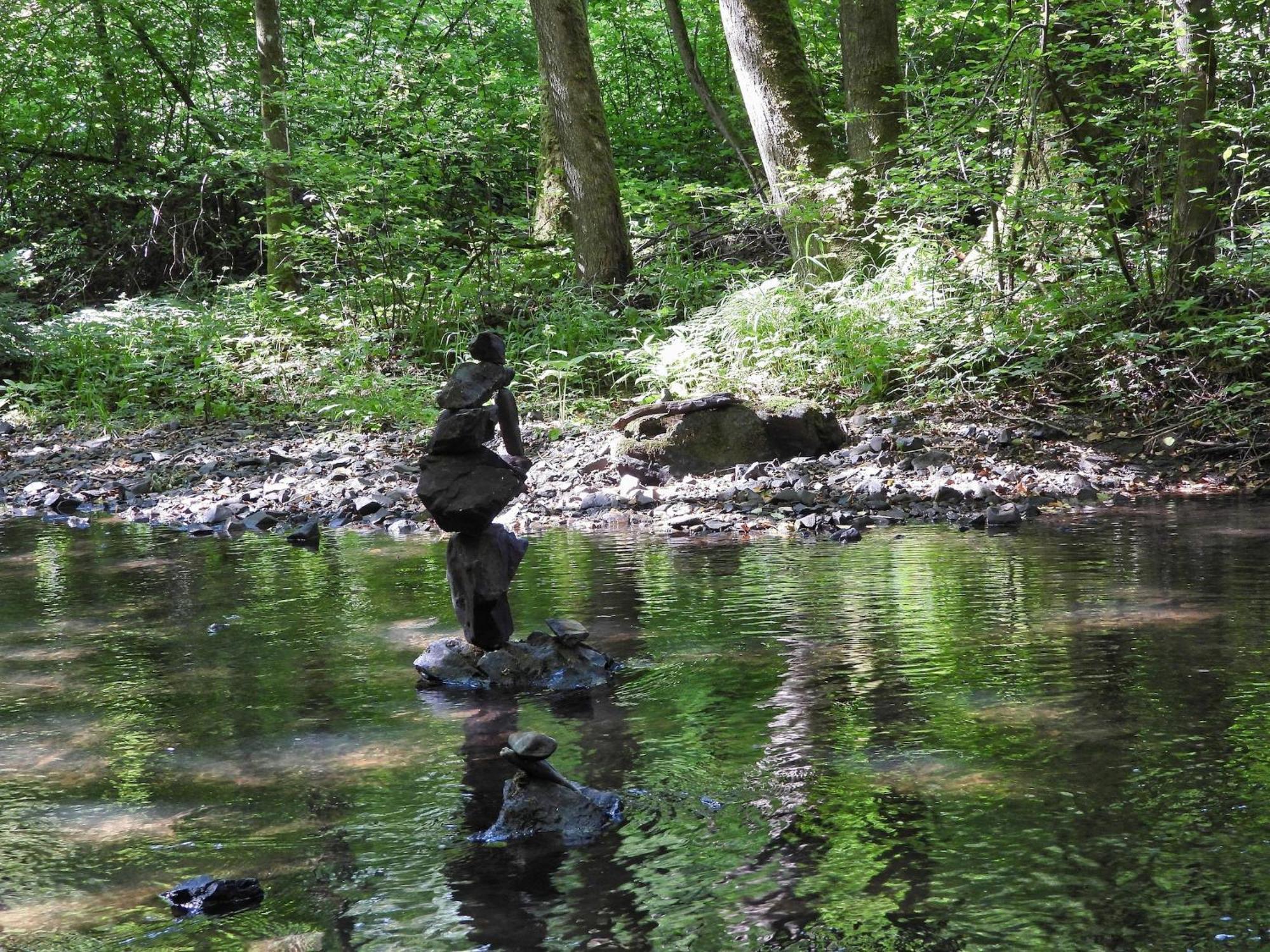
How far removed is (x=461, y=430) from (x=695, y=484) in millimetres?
4886

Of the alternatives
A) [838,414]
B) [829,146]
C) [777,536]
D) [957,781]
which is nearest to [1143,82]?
[829,146]

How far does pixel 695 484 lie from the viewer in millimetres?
9336

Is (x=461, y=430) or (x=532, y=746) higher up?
(x=461, y=430)

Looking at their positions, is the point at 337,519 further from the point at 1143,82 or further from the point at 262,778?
the point at 1143,82

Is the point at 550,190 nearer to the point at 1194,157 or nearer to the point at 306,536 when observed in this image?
the point at 1194,157

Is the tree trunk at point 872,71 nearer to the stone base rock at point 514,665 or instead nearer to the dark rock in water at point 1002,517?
the dark rock in water at point 1002,517

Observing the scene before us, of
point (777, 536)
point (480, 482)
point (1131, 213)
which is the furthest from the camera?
point (1131, 213)

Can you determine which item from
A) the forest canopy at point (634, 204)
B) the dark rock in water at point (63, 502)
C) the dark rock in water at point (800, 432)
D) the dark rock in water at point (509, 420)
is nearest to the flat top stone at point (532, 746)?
the dark rock in water at point (509, 420)

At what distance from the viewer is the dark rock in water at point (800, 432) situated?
31.7ft

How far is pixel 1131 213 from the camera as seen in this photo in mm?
11734

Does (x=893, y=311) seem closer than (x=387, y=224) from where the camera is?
Yes

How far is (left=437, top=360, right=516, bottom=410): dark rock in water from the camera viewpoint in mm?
4594

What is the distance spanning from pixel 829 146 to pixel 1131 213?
10.4 ft

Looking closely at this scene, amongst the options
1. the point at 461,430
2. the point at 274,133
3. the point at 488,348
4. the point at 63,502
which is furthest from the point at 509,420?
the point at 274,133
